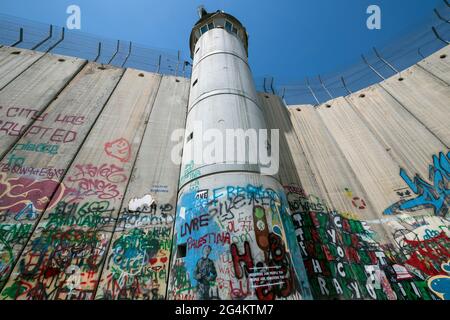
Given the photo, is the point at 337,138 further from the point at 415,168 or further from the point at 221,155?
the point at 221,155

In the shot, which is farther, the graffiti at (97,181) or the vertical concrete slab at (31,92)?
the vertical concrete slab at (31,92)

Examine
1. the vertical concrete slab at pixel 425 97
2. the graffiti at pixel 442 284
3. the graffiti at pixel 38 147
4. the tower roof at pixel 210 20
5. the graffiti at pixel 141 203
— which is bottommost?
the graffiti at pixel 442 284

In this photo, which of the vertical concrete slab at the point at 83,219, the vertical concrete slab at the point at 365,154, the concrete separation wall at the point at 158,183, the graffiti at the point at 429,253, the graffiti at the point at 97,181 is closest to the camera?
the vertical concrete slab at the point at 83,219

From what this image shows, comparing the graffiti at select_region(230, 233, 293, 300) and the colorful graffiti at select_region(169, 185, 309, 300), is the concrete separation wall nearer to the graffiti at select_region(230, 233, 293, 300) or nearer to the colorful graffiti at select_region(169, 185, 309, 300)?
the colorful graffiti at select_region(169, 185, 309, 300)

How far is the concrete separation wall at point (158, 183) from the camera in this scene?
9234 mm

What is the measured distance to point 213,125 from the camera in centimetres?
1032

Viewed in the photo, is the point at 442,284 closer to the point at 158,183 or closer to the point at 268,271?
the point at 268,271

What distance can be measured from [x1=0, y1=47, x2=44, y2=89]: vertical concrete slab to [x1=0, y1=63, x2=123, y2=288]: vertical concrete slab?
3097 millimetres

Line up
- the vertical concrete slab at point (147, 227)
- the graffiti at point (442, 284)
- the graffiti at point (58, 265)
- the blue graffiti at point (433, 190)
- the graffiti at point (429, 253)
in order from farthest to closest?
the blue graffiti at point (433, 190), the graffiti at point (429, 253), the graffiti at point (442, 284), the vertical concrete slab at point (147, 227), the graffiti at point (58, 265)

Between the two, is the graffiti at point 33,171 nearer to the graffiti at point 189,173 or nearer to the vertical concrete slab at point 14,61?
the graffiti at point 189,173

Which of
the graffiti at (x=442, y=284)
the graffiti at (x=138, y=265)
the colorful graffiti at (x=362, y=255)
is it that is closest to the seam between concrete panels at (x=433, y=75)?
the colorful graffiti at (x=362, y=255)

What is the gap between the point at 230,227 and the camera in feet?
24.9

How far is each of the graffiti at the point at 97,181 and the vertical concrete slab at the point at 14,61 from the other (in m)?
8.25

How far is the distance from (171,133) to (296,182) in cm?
804
